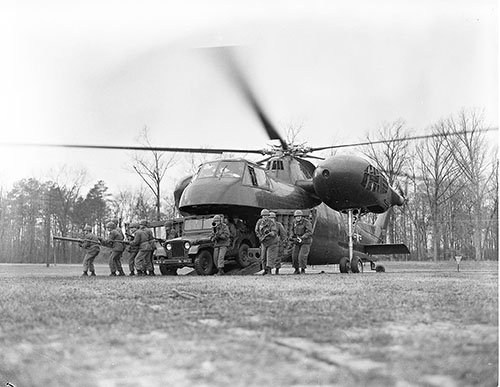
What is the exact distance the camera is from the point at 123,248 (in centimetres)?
1272

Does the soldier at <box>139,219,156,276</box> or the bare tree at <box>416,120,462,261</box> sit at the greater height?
the bare tree at <box>416,120,462,261</box>

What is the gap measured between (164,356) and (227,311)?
1184 mm

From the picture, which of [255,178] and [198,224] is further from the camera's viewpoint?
[255,178]

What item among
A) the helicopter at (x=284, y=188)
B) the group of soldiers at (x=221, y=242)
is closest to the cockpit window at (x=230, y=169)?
the helicopter at (x=284, y=188)

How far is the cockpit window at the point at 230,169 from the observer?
12.1m

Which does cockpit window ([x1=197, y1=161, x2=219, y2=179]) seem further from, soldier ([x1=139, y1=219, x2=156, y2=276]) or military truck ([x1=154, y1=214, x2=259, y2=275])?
soldier ([x1=139, y1=219, x2=156, y2=276])

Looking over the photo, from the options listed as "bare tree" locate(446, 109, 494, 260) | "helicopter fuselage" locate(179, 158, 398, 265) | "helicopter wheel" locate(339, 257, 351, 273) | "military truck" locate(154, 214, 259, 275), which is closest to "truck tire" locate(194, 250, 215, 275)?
"military truck" locate(154, 214, 259, 275)

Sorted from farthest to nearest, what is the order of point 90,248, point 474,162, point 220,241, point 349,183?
1. point 90,248
2. point 349,183
3. point 220,241
4. point 474,162

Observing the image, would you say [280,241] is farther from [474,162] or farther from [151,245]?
[474,162]

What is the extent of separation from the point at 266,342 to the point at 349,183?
908cm

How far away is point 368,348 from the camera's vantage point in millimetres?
2816

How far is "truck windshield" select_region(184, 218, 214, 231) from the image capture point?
1194 centimetres

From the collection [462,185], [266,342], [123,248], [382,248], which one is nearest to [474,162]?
[462,185]

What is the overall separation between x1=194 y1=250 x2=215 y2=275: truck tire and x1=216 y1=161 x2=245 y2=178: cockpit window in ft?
5.92
